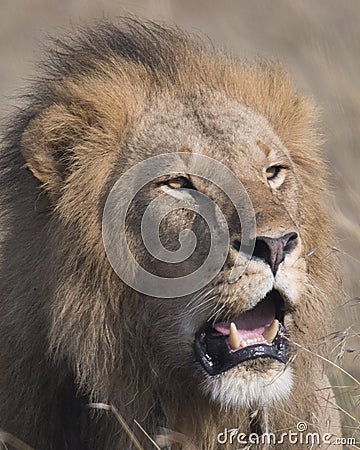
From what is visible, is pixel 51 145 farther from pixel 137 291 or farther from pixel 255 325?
pixel 255 325

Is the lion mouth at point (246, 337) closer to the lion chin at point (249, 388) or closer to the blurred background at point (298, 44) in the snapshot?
the lion chin at point (249, 388)

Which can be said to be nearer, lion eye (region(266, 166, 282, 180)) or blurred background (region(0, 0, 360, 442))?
lion eye (region(266, 166, 282, 180))

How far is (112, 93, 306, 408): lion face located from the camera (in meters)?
4.10

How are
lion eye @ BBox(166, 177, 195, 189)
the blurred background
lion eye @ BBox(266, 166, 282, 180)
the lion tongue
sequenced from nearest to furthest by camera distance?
the lion tongue, lion eye @ BBox(166, 177, 195, 189), lion eye @ BBox(266, 166, 282, 180), the blurred background

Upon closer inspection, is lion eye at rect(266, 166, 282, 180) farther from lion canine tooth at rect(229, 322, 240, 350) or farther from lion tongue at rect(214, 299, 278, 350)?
lion canine tooth at rect(229, 322, 240, 350)

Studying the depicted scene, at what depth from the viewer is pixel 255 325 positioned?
169 inches

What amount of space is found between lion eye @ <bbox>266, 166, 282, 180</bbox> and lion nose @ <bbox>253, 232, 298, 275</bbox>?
0.58 meters

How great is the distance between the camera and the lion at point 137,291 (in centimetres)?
429

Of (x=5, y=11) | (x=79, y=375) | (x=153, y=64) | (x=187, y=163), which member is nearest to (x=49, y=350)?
(x=79, y=375)

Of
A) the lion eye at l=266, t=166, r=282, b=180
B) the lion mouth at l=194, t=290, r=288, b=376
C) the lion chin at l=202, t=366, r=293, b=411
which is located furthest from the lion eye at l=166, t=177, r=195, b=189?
the lion chin at l=202, t=366, r=293, b=411

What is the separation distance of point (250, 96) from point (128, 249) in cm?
90

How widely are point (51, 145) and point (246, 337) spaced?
1038 mm

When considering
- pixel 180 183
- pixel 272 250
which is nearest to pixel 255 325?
pixel 272 250

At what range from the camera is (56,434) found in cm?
461
